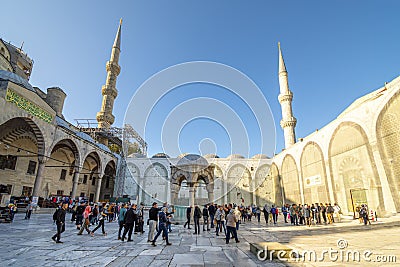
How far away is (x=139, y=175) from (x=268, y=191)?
2048cm

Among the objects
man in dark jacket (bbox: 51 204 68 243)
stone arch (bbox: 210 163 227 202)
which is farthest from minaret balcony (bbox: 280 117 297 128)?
man in dark jacket (bbox: 51 204 68 243)

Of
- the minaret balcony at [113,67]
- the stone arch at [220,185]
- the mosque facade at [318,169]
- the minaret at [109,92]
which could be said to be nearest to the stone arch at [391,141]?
the mosque facade at [318,169]

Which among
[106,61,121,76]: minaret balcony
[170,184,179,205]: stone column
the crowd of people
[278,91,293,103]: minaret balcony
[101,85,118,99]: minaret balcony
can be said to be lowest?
the crowd of people

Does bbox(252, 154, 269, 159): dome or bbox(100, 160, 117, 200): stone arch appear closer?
bbox(100, 160, 117, 200): stone arch

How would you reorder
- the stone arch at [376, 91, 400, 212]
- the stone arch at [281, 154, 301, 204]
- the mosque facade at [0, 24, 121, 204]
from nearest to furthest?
the stone arch at [376, 91, 400, 212] → the mosque facade at [0, 24, 121, 204] → the stone arch at [281, 154, 301, 204]

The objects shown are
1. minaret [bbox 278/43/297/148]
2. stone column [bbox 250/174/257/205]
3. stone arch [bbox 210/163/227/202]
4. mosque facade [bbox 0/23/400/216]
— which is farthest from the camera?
stone arch [bbox 210/163/227/202]

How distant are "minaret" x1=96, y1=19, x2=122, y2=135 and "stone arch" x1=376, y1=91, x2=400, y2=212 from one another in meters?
32.9

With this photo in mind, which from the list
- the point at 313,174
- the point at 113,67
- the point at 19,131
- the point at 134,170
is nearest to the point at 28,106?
the point at 19,131

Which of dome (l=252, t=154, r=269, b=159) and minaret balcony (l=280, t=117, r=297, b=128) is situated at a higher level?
minaret balcony (l=280, t=117, r=297, b=128)

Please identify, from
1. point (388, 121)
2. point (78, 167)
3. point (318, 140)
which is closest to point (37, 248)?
point (78, 167)

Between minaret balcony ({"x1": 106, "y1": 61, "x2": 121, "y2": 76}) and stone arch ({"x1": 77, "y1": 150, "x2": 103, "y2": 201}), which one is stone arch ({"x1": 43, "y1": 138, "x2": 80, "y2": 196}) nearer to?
stone arch ({"x1": 77, "y1": 150, "x2": 103, "y2": 201})

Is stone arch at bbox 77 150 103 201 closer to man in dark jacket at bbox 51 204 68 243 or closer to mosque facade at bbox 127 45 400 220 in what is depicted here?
mosque facade at bbox 127 45 400 220

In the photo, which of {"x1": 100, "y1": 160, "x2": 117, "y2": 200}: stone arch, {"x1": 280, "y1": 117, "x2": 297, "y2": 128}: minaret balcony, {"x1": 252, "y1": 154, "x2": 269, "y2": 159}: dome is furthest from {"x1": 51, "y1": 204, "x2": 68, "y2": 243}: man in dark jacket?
{"x1": 252, "y1": 154, "x2": 269, "y2": 159}: dome

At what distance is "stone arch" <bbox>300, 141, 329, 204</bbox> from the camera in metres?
19.8
